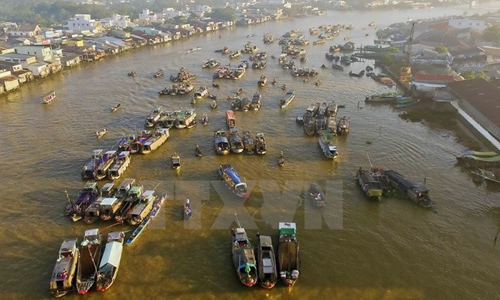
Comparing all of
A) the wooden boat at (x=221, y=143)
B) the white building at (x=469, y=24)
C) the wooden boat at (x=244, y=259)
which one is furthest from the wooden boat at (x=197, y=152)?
the white building at (x=469, y=24)

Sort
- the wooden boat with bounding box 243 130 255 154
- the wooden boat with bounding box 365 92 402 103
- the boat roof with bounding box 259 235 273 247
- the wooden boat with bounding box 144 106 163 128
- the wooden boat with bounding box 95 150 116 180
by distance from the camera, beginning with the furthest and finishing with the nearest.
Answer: the wooden boat with bounding box 365 92 402 103 < the wooden boat with bounding box 144 106 163 128 < the wooden boat with bounding box 243 130 255 154 < the wooden boat with bounding box 95 150 116 180 < the boat roof with bounding box 259 235 273 247

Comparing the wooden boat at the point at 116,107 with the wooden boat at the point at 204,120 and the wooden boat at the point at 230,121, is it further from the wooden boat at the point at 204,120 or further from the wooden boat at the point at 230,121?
the wooden boat at the point at 230,121

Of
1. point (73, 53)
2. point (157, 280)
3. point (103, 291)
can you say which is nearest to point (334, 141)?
point (157, 280)

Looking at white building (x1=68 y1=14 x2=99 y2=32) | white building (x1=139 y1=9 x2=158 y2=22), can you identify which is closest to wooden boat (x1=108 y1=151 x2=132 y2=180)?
white building (x1=68 y1=14 x2=99 y2=32)

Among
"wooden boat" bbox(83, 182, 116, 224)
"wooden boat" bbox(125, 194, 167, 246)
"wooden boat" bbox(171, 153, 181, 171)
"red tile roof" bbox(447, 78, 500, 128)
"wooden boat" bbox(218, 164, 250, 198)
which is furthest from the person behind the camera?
"red tile roof" bbox(447, 78, 500, 128)

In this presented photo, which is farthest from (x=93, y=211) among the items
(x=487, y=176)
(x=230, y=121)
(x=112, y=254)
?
(x=487, y=176)

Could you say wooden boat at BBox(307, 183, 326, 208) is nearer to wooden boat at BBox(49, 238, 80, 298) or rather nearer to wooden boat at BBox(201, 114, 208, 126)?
wooden boat at BBox(49, 238, 80, 298)
